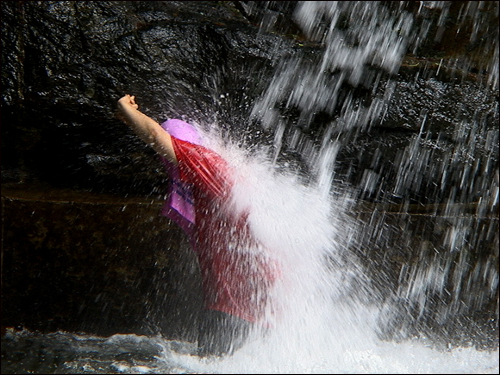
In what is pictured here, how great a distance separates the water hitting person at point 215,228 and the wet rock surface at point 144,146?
843 mm

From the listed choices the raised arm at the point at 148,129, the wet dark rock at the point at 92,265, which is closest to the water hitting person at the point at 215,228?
the raised arm at the point at 148,129

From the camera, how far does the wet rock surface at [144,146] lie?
11.4 feet

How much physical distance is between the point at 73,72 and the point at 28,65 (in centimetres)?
32

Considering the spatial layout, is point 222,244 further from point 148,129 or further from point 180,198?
point 148,129

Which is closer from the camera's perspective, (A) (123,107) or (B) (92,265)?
(A) (123,107)

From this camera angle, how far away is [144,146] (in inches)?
161

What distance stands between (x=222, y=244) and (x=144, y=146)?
64.4 inches

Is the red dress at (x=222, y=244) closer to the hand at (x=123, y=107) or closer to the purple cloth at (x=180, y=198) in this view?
the purple cloth at (x=180, y=198)

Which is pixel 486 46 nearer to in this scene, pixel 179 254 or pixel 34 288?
pixel 179 254

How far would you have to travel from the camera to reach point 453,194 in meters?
4.45

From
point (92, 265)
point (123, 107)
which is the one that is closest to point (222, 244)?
point (123, 107)

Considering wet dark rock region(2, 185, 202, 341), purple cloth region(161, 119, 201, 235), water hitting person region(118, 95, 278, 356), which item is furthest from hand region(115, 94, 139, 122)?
wet dark rock region(2, 185, 202, 341)

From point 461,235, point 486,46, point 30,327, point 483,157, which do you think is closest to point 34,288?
point 30,327

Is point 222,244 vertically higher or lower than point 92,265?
higher
